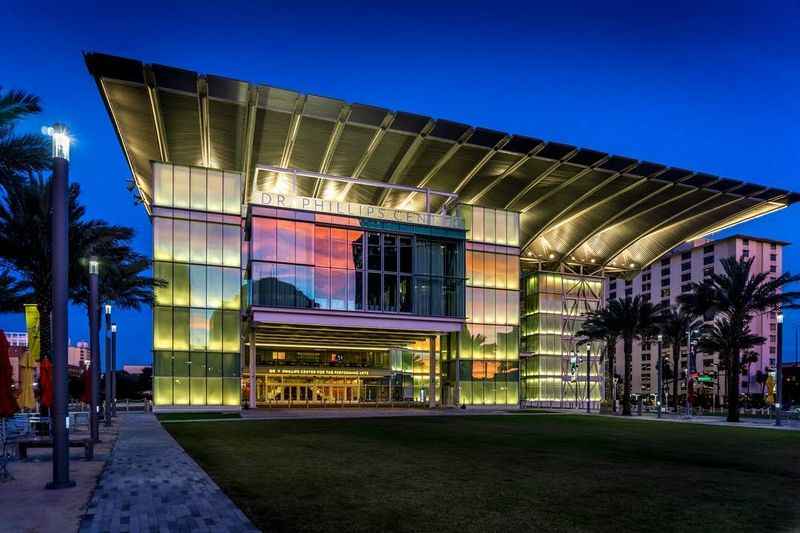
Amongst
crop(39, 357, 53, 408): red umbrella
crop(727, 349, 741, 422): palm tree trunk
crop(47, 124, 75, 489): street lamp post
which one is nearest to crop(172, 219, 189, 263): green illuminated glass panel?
crop(39, 357, 53, 408): red umbrella

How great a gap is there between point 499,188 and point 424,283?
12952 millimetres

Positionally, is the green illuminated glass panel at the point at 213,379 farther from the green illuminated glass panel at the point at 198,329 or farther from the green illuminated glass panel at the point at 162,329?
the green illuminated glass panel at the point at 162,329

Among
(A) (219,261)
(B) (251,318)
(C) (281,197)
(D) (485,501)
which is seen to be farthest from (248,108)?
(D) (485,501)

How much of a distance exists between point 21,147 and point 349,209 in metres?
34.8

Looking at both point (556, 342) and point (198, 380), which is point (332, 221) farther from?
point (556, 342)

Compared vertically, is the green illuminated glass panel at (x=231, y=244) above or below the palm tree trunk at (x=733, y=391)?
above

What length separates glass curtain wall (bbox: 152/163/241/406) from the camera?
46.0 metres

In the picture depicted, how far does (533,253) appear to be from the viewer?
76688 millimetres

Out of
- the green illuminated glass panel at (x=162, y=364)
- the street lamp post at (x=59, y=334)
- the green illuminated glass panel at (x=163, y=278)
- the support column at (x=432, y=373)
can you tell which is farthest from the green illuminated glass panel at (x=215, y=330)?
the street lamp post at (x=59, y=334)

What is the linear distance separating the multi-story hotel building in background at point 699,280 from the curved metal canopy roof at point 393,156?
243 ft

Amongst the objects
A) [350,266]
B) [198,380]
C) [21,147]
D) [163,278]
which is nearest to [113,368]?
[198,380]

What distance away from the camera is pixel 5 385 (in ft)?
39.0

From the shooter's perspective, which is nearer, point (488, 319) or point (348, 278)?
point (348, 278)

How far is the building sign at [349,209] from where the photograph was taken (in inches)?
1853
